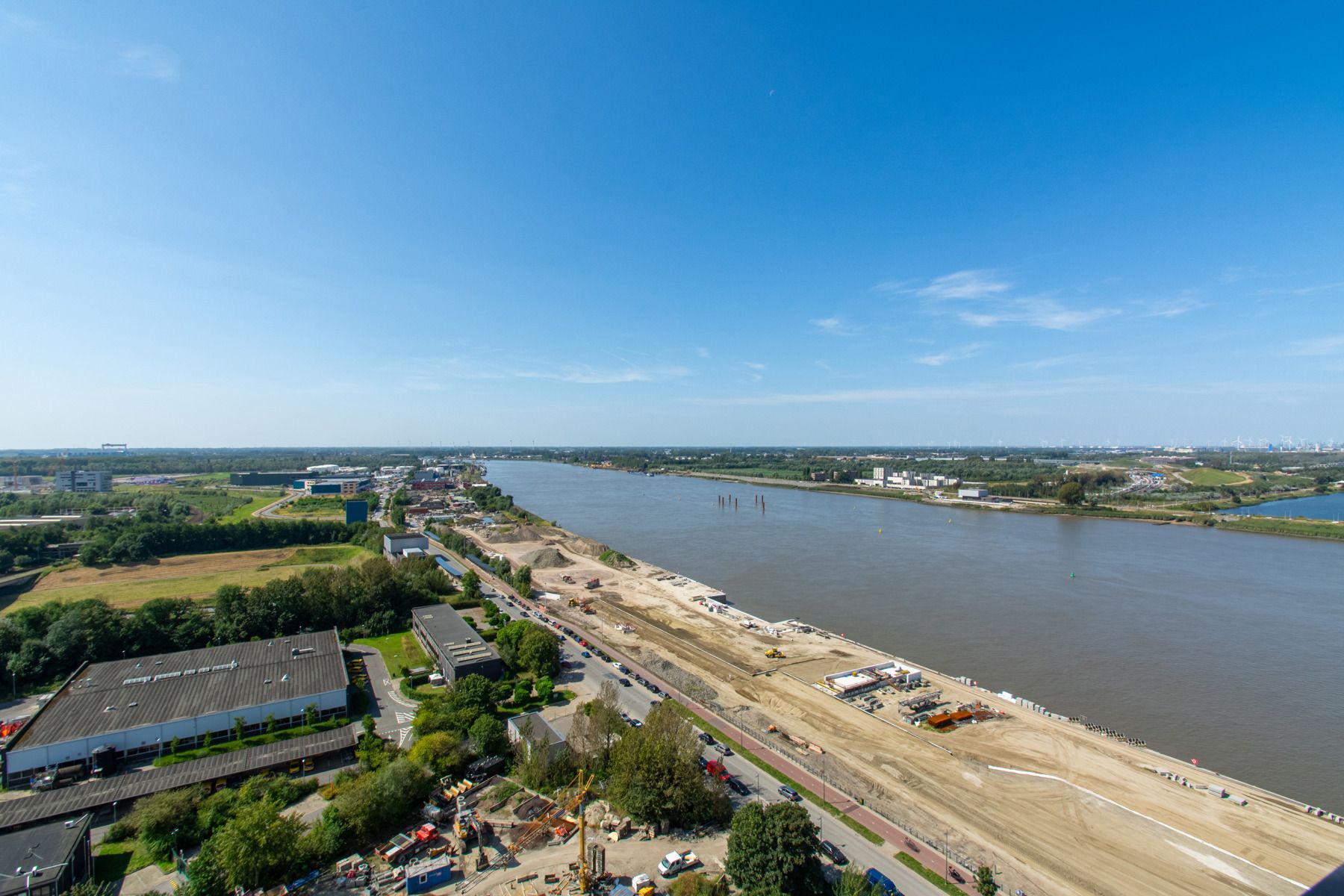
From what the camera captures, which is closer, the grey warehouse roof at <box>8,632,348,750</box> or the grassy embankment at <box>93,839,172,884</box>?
the grassy embankment at <box>93,839,172,884</box>

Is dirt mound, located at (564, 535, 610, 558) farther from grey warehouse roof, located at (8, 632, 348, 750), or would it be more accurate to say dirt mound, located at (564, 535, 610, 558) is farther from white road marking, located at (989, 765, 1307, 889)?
white road marking, located at (989, 765, 1307, 889)

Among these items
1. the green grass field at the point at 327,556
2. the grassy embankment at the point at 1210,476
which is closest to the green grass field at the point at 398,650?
the green grass field at the point at 327,556

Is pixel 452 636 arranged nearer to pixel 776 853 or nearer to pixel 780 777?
pixel 780 777

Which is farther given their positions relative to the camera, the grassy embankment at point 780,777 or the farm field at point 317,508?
the farm field at point 317,508

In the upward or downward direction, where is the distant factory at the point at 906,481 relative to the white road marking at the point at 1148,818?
upward

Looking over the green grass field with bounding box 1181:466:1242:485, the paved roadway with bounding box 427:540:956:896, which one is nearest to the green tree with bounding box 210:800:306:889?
the paved roadway with bounding box 427:540:956:896

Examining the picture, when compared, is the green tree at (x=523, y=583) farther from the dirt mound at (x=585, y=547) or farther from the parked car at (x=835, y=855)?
the parked car at (x=835, y=855)
